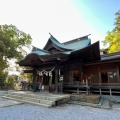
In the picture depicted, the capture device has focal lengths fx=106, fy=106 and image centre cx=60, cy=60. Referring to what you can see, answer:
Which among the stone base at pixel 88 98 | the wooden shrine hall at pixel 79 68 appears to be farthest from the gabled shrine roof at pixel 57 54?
the stone base at pixel 88 98

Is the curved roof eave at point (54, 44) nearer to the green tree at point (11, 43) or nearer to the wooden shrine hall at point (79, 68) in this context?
the wooden shrine hall at point (79, 68)

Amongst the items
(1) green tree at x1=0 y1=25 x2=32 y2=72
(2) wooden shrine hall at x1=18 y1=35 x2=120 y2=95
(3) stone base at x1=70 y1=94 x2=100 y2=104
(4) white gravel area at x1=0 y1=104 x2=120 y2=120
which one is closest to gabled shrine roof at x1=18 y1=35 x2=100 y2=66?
(2) wooden shrine hall at x1=18 y1=35 x2=120 y2=95

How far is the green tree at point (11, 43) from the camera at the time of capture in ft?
53.8

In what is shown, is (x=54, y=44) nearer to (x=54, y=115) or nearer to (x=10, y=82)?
(x=54, y=115)

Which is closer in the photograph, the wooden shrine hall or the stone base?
the stone base

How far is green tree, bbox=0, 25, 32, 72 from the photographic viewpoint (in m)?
16.4

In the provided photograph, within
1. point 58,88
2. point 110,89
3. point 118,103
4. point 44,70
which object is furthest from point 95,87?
point 44,70

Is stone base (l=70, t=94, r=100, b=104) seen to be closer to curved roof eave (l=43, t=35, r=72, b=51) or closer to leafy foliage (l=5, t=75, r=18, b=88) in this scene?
curved roof eave (l=43, t=35, r=72, b=51)

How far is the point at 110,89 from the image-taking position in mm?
8594

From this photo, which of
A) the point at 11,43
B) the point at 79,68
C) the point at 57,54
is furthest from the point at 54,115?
the point at 11,43

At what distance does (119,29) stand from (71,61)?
1755 centimetres

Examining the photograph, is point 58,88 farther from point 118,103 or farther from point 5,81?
point 5,81

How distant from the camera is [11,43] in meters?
17.2

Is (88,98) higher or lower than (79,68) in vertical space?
lower
